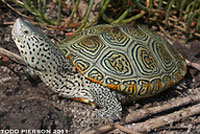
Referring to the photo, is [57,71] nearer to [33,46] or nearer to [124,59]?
[33,46]

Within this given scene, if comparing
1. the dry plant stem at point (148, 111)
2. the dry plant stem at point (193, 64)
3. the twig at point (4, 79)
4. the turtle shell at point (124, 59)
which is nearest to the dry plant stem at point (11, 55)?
the twig at point (4, 79)

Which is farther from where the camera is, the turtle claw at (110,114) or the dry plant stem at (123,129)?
the turtle claw at (110,114)

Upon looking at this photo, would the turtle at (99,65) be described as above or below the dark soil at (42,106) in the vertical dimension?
above

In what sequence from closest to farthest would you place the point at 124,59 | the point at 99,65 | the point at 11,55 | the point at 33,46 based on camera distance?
the point at 33,46 < the point at 99,65 < the point at 124,59 < the point at 11,55

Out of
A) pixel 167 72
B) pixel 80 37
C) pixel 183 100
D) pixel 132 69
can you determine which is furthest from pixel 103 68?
pixel 183 100

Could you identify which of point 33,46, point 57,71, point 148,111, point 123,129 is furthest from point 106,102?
point 33,46

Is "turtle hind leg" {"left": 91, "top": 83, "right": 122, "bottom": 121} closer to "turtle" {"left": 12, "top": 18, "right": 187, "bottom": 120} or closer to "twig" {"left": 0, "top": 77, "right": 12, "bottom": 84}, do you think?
"turtle" {"left": 12, "top": 18, "right": 187, "bottom": 120}

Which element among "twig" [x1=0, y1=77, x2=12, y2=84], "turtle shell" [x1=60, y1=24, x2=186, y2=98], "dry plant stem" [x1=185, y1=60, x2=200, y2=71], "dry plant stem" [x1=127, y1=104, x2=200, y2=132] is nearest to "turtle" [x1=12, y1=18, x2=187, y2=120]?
"turtle shell" [x1=60, y1=24, x2=186, y2=98]

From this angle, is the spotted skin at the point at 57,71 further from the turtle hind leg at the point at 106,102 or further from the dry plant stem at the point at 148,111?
the dry plant stem at the point at 148,111
